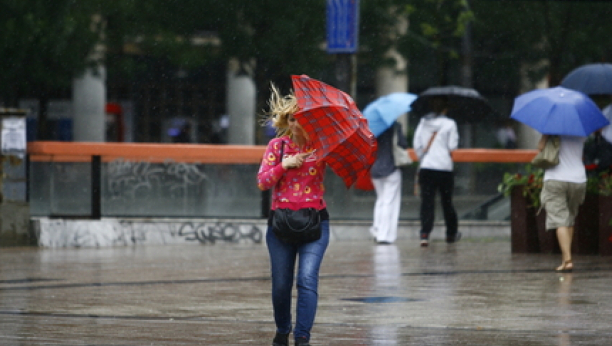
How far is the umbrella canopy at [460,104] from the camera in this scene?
14.8m

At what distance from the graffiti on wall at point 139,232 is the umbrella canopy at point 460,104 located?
2.70 metres

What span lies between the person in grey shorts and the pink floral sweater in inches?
200

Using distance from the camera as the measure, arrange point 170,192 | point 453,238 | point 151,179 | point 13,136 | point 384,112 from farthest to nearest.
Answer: point 170,192 < point 151,179 < point 453,238 < point 13,136 < point 384,112

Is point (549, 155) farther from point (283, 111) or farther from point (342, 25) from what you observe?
A: point (283, 111)

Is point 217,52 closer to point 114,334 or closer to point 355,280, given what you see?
point 355,280

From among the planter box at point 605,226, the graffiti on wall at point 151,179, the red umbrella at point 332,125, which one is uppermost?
the red umbrella at point 332,125

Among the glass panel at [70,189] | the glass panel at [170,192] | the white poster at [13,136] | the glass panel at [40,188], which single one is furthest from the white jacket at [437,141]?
the white poster at [13,136]

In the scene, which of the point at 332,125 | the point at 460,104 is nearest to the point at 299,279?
the point at 332,125

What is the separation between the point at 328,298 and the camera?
8.90 metres

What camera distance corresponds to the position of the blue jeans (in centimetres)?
606

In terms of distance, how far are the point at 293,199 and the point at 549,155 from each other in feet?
16.9

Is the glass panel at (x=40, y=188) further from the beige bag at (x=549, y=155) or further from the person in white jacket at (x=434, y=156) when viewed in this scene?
the beige bag at (x=549, y=155)

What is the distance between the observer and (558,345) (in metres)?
6.39

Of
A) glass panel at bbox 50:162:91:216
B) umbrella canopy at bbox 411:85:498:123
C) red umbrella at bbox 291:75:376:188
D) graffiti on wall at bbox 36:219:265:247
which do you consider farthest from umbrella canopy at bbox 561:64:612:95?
red umbrella at bbox 291:75:376:188
